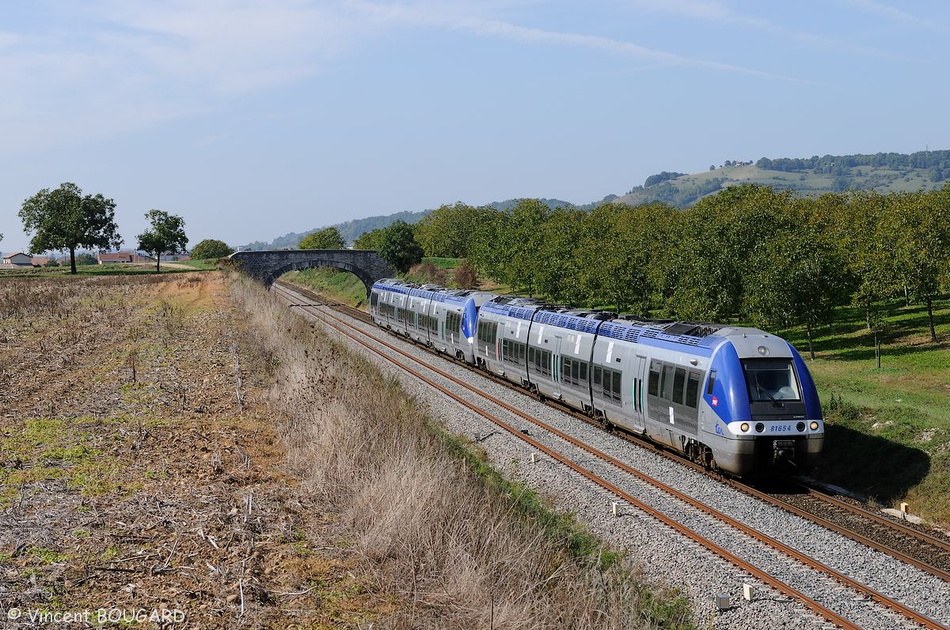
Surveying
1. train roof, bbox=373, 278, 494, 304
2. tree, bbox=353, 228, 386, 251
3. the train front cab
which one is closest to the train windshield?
the train front cab

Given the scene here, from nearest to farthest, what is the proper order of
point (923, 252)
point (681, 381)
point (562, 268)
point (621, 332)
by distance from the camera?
point (681, 381)
point (621, 332)
point (923, 252)
point (562, 268)

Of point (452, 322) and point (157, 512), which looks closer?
point (157, 512)

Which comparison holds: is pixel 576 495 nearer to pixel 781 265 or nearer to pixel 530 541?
pixel 530 541

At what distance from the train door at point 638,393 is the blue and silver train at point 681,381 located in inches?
1.1

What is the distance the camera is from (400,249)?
322 ft

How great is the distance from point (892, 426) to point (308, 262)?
81.3 metres

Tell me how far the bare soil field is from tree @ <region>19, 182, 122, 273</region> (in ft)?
293

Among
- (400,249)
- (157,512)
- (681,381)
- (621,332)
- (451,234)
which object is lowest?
(157,512)

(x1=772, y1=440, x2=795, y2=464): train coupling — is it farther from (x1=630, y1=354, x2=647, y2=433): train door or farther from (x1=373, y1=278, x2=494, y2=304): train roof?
(x1=373, y1=278, x2=494, y2=304): train roof

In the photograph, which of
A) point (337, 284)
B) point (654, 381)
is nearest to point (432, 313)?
point (654, 381)

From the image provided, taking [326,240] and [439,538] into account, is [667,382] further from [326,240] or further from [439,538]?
[326,240]

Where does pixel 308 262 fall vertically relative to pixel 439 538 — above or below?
above

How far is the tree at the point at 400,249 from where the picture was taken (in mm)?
97875

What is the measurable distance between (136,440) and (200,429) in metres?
1.91
